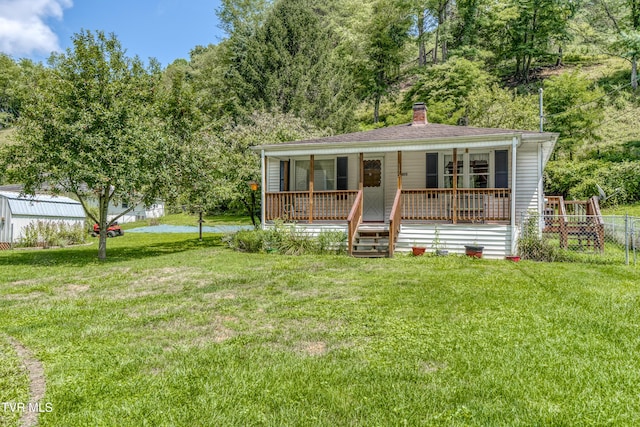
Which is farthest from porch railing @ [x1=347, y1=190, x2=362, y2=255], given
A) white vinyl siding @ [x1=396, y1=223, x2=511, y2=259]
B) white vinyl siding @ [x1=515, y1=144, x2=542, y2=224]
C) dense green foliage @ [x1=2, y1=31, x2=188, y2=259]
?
dense green foliage @ [x1=2, y1=31, x2=188, y2=259]

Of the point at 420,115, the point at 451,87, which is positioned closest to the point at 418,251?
the point at 420,115

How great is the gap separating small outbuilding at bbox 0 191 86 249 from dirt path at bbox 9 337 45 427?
13.2 metres

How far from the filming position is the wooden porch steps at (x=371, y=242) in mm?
10734

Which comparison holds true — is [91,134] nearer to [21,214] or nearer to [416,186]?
[21,214]

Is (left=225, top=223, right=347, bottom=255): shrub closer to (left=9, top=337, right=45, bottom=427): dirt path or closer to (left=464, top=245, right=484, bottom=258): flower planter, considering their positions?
(left=464, top=245, right=484, bottom=258): flower planter

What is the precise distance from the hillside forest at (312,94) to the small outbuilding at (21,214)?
4140 millimetres

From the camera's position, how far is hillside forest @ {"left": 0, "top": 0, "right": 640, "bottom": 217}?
422 inches

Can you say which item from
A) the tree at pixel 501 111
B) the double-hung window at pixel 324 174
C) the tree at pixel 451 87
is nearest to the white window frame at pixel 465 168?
the double-hung window at pixel 324 174

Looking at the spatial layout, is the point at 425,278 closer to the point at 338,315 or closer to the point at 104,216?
the point at 338,315

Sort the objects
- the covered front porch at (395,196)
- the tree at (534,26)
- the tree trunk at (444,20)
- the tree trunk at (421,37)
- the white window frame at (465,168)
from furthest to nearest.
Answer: the tree trunk at (421,37) → the tree trunk at (444,20) → the tree at (534,26) → the white window frame at (465,168) → the covered front porch at (395,196)

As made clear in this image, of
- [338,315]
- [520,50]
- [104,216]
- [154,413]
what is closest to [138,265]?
[104,216]

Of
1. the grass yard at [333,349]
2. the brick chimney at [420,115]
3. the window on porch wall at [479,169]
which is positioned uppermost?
the brick chimney at [420,115]

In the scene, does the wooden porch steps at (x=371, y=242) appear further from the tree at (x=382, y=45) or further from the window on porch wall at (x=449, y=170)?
the tree at (x=382, y=45)

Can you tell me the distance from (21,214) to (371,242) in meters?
14.7
